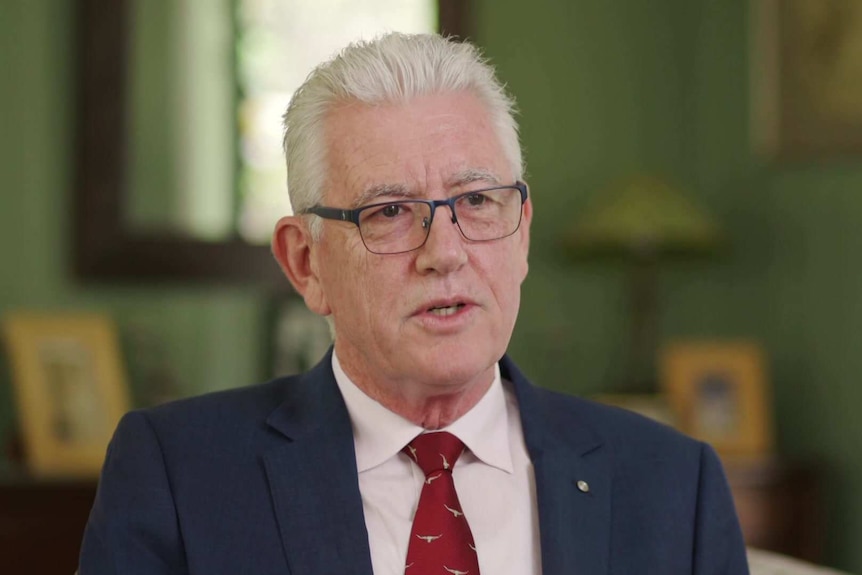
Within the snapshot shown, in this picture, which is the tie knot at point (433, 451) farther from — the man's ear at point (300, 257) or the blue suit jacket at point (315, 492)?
the man's ear at point (300, 257)

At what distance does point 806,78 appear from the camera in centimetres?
430

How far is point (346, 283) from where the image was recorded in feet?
5.68

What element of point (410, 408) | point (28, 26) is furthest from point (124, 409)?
point (410, 408)

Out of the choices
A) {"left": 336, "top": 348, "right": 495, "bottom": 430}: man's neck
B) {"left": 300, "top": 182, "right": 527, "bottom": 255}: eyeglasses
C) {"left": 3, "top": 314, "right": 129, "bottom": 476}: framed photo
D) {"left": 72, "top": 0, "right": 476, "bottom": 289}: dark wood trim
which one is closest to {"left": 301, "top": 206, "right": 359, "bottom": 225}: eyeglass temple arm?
{"left": 300, "top": 182, "right": 527, "bottom": 255}: eyeglasses

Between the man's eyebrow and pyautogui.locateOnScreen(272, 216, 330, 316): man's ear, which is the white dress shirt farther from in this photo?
the man's eyebrow

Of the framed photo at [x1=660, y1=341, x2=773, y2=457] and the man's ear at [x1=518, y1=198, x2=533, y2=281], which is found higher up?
the man's ear at [x1=518, y1=198, x2=533, y2=281]

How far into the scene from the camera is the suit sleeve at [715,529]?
176cm

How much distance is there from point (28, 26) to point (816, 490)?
9.36ft

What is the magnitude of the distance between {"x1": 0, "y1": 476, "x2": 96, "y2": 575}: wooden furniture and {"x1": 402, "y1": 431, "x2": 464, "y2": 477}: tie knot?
6.32 ft

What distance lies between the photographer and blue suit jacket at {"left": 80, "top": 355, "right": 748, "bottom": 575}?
1637 mm

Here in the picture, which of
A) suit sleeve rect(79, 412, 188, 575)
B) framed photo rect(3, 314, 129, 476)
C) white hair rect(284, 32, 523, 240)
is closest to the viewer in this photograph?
suit sleeve rect(79, 412, 188, 575)

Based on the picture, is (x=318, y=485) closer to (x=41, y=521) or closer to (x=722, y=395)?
(x=41, y=521)

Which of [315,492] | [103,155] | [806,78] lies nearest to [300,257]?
[315,492]

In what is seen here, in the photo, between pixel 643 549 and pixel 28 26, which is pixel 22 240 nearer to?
pixel 28 26
